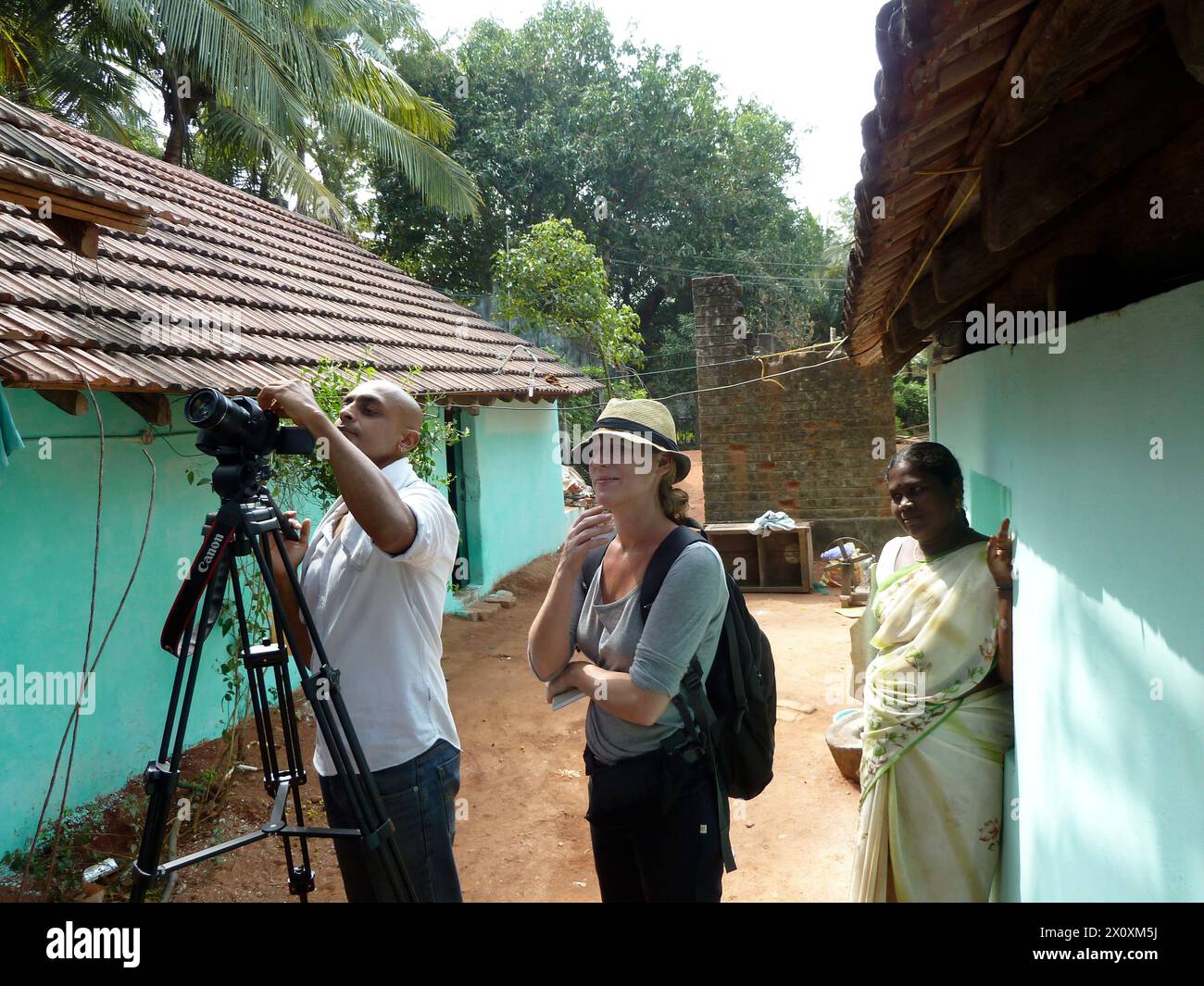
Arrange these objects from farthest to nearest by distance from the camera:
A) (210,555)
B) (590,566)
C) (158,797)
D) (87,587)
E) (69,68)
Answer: (69,68)
(87,587)
(590,566)
(210,555)
(158,797)

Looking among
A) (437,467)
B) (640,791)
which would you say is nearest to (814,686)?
(437,467)

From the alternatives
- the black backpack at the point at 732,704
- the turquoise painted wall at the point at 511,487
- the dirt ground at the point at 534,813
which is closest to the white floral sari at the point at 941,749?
the black backpack at the point at 732,704

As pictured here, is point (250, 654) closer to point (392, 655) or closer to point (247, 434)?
point (392, 655)

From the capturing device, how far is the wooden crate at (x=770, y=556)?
9445 millimetres

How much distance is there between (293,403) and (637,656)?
38.2 inches

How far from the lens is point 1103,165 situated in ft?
5.09

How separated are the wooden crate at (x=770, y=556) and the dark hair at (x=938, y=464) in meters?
6.60

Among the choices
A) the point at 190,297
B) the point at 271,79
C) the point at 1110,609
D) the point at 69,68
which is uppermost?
the point at 69,68

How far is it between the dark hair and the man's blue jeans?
1.73 metres

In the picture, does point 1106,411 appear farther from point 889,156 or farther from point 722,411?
point 722,411

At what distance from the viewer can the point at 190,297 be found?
541 cm

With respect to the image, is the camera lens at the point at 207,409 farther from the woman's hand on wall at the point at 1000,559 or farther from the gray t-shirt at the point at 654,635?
the woman's hand on wall at the point at 1000,559

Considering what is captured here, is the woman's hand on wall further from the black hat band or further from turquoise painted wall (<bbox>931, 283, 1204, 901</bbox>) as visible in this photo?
the black hat band

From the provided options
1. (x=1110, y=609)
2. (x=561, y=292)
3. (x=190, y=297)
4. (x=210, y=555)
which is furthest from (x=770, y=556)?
(x=210, y=555)
